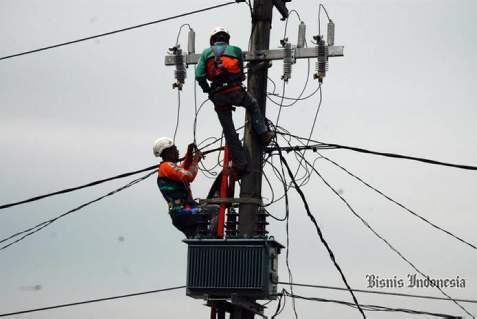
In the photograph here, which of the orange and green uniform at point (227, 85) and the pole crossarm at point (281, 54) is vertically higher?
the pole crossarm at point (281, 54)

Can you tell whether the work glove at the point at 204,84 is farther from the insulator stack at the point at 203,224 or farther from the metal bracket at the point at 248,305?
the metal bracket at the point at 248,305

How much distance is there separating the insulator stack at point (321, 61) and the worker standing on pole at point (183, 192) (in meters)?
1.94

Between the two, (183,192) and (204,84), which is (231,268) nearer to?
(183,192)

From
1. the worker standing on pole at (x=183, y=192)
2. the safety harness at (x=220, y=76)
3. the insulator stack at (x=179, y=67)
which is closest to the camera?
the safety harness at (x=220, y=76)

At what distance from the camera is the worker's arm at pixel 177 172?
1570 centimetres

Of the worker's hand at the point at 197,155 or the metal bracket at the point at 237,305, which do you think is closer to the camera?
the metal bracket at the point at 237,305

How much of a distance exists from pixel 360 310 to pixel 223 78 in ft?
12.4

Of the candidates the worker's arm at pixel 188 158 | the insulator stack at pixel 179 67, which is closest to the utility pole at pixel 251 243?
the worker's arm at pixel 188 158

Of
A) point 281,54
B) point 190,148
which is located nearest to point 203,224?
point 190,148

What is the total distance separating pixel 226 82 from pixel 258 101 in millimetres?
805

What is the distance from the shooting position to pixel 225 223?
15445 millimetres

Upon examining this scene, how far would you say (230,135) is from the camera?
50.5 feet

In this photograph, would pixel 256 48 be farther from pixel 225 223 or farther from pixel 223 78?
pixel 225 223

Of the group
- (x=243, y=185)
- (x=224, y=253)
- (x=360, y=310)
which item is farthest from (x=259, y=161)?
(x=360, y=310)
